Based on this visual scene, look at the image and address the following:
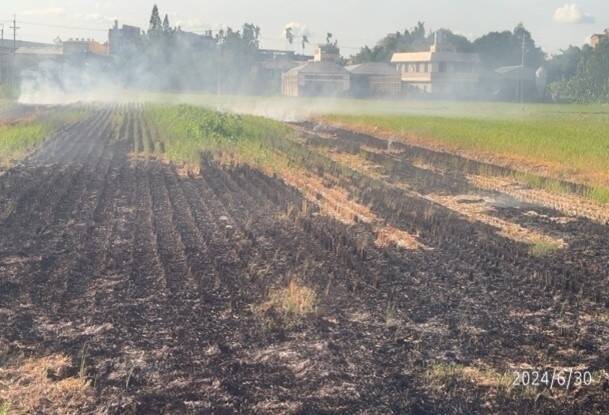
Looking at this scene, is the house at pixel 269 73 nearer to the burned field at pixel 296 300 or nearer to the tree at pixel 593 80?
the tree at pixel 593 80

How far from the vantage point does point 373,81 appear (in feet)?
291

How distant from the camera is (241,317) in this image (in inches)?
251

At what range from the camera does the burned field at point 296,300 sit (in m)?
4.88

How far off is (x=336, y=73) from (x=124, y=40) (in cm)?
3434

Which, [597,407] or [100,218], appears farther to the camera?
[100,218]

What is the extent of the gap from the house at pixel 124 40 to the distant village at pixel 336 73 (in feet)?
0.88

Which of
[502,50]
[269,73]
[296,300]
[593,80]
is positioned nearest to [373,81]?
[269,73]

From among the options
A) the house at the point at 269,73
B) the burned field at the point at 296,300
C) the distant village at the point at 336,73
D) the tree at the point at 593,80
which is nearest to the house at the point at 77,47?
the distant village at the point at 336,73

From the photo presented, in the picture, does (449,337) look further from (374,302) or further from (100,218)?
(100,218)

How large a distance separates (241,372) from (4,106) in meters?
47.3

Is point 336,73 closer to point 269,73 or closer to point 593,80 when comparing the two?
point 269,73

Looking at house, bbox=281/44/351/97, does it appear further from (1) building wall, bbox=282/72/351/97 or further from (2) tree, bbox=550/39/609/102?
(2) tree, bbox=550/39/609/102

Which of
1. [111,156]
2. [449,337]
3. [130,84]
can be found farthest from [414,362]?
[130,84]

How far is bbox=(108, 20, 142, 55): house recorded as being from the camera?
300ft
